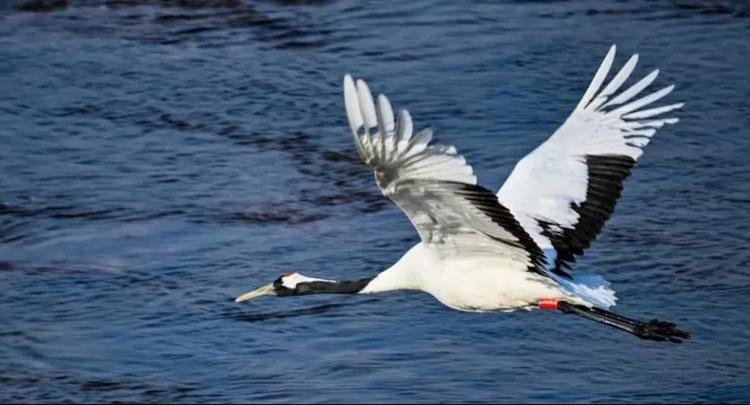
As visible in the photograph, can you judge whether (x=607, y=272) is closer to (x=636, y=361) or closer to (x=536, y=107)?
(x=636, y=361)

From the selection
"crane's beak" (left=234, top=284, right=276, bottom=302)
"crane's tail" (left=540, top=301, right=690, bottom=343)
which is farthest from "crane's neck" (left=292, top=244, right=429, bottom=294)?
"crane's tail" (left=540, top=301, right=690, bottom=343)

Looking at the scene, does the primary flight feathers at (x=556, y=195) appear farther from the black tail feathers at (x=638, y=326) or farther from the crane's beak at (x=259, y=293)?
the crane's beak at (x=259, y=293)

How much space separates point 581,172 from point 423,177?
209 cm

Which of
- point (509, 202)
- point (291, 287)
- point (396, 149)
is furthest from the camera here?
point (291, 287)

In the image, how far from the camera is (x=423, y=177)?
6.78 meters

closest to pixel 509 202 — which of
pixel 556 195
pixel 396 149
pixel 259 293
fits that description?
pixel 556 195

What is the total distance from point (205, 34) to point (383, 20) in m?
1.32

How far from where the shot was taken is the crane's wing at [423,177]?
258 inches

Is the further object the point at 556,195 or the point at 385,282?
the point at 556,195

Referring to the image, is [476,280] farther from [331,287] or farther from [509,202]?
[331,287]

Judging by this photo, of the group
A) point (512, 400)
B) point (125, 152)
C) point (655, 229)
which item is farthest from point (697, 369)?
point (125, 152)

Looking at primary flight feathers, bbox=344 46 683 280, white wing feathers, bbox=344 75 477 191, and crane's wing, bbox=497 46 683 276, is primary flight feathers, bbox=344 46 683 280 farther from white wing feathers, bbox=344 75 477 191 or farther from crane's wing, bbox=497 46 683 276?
white wing feathers, bbox=344 75 477 191

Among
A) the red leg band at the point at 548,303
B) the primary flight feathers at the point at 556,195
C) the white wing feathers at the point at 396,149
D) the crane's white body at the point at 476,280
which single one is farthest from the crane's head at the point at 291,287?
the white wing feathers at the point at 396,149

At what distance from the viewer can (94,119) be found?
11.9 meters
